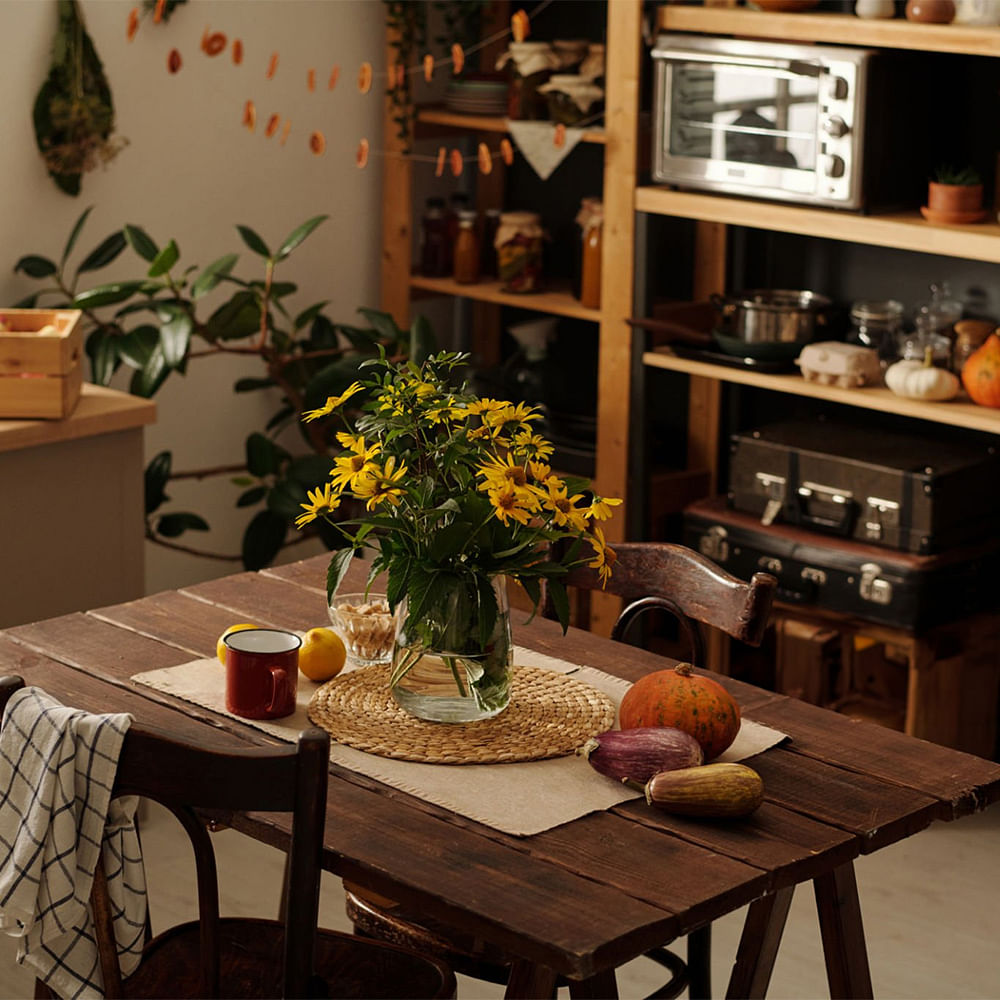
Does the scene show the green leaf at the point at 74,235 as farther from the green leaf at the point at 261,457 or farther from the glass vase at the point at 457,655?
the glass vase at the point at 457,655

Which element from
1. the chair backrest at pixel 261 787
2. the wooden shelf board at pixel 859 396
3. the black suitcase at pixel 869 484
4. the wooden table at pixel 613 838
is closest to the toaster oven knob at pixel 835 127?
the wooden shelf board at pixel 859 396

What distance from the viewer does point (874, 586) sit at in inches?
144

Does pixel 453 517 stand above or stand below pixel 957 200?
below

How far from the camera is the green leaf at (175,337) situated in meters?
3.83

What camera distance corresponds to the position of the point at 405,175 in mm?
4621

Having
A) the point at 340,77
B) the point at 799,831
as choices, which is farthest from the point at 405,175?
the point at 799,831

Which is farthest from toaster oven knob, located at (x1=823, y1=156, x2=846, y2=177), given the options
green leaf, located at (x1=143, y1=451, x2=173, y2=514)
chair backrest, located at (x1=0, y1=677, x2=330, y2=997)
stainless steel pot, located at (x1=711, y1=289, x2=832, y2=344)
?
chair backrest, located at (x1=0, y1=677, x2=330, y2=997)

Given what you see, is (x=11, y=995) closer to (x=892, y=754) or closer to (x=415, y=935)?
(x=415, y=935)

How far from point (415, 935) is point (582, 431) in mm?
2175

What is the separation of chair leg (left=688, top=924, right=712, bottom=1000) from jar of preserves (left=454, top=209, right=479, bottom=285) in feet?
7.74

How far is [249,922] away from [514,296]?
2468 millimetres

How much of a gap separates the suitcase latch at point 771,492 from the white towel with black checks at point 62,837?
7.43 feet

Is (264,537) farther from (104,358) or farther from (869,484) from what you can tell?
(869,484)

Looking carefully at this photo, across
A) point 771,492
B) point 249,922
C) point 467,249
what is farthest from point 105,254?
point 249,922
